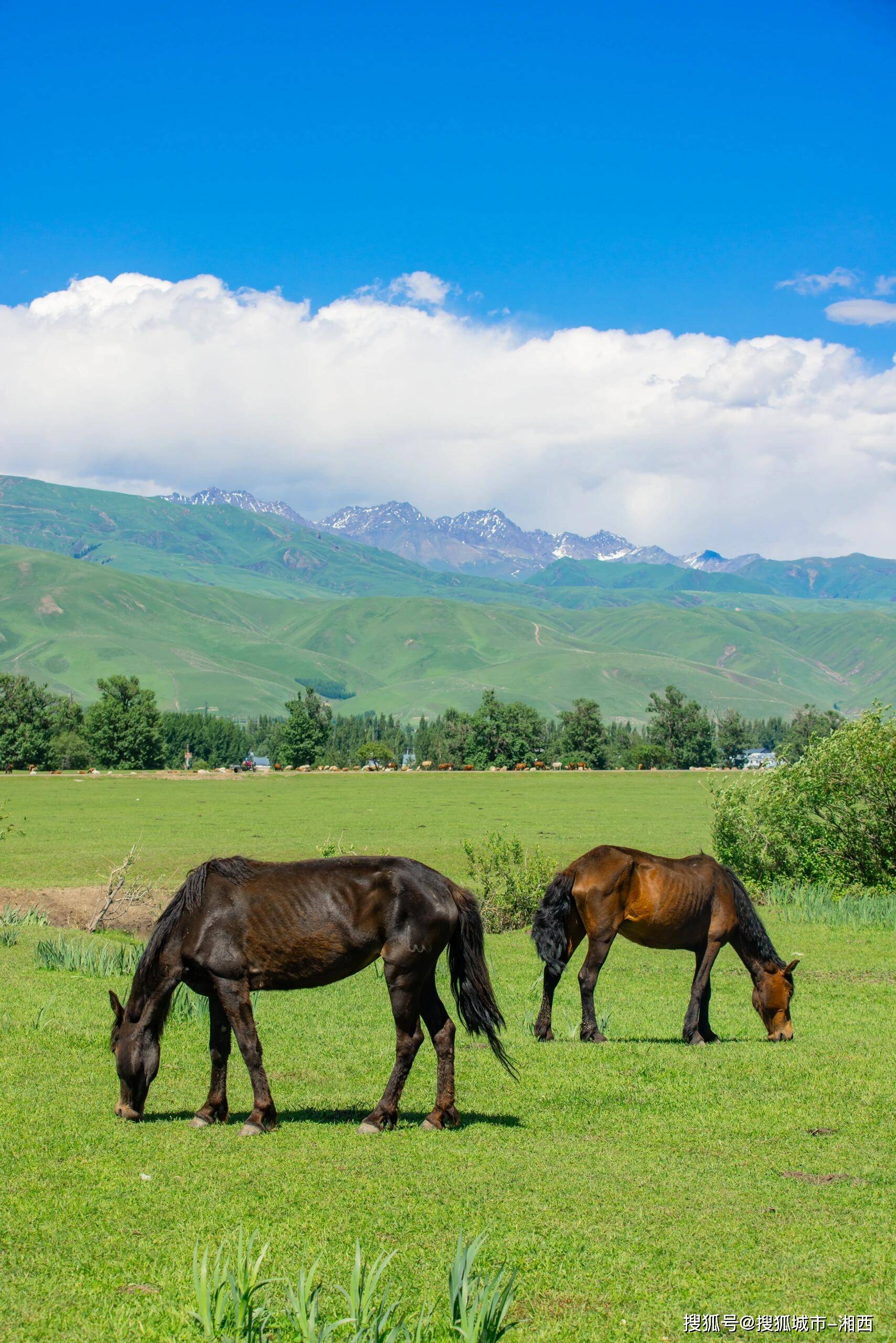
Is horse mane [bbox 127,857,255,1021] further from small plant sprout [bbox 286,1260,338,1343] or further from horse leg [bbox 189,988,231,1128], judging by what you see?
small plant sprout [bbox 286,1260,338,1343]

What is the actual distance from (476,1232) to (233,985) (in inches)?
118

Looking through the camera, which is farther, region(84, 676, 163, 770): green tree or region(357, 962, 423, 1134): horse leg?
region(84, 676, 163, 770): green tree

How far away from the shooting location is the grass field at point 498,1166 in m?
5.88

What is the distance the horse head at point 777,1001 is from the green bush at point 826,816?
14.7m

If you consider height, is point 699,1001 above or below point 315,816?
above

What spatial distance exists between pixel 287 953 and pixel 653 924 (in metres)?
5.57

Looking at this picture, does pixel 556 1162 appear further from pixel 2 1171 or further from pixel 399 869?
pixel 2 1171

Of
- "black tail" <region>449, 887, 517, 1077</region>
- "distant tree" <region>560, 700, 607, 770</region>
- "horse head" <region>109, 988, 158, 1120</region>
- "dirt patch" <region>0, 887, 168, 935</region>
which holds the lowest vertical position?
"dirt patch" <region>0, 887, 168, 935</region>

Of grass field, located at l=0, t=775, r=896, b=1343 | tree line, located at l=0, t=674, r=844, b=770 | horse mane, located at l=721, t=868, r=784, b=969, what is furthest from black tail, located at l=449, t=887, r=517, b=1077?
tree line, located at l=0, t=674, r=844, b=770

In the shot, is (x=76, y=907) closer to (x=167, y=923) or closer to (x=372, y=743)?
(x=167, y=923)

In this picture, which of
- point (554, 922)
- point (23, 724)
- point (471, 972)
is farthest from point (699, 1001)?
point (23, 724)

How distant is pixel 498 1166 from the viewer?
26.2 ft

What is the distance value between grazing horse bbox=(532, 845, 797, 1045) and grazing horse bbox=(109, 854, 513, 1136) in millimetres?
3768

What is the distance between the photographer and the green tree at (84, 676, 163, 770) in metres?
90.2
